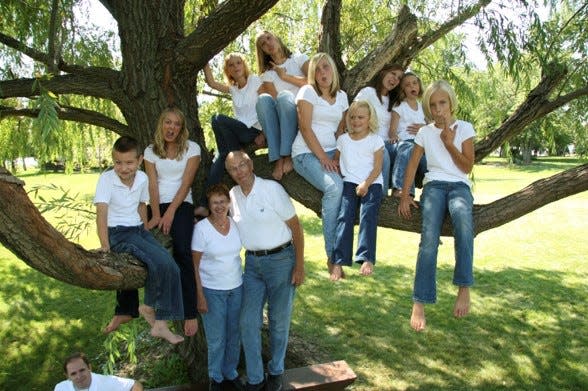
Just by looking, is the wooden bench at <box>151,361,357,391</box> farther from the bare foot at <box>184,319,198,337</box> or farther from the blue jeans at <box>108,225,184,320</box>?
the blue jeans at <box>108,225,184,320</box>

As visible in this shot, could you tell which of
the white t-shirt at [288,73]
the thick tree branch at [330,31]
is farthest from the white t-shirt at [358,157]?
the thick tree branch at [330,31]

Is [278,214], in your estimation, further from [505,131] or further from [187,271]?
[505,131]

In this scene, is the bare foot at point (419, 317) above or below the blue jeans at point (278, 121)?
below

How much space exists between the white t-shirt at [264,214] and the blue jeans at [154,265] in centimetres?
56

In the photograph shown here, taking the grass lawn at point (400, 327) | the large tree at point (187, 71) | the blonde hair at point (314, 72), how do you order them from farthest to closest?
1. the grass lawn at point (400, 327)
2. the blonde hair at point (314, 72)
3. the large tree at point (187, 71)

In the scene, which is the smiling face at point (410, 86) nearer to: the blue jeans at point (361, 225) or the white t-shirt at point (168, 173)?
the blue jeans at point (361, 225)

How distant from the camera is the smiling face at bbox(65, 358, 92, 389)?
10.8 ft

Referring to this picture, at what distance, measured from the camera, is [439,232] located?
3221mm

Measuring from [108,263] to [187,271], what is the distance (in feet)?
1.99

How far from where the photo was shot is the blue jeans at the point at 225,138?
12.3ft

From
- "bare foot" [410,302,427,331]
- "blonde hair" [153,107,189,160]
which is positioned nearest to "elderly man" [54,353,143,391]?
"blonde hair" [153,107,189,160]

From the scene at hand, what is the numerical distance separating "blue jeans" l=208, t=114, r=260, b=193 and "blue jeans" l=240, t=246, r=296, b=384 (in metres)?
0.69

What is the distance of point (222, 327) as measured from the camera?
3.44 metres

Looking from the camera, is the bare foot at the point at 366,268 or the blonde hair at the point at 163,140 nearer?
the bare foot at the point at 366,268
